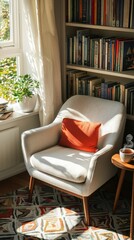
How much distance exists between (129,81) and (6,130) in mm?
1224

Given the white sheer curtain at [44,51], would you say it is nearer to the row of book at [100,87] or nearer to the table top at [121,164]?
the row of book at [100,87]

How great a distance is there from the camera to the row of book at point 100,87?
3.76m

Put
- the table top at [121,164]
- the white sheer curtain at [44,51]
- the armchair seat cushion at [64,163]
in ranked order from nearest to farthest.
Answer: the table top at [121,164], the armchair seat cushion at [64,163], the white sheer curtain at [44,51]

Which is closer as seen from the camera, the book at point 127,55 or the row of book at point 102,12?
the row of book at point 102,12

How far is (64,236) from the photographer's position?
10.2ft

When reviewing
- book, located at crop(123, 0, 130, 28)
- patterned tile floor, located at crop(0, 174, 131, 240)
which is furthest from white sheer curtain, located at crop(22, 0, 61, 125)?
patterned tile floor, located at crop(0, 174, 131, 240)

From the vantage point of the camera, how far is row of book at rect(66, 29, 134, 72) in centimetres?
371

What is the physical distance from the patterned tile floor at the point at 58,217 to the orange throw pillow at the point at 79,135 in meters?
0.45

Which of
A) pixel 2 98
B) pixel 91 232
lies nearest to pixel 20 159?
pixel 2 98

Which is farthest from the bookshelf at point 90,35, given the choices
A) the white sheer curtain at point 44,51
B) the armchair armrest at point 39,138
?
the armchair armrest at point 39,138

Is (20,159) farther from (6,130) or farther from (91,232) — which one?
(91,232)

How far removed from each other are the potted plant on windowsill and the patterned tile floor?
0.80 metres

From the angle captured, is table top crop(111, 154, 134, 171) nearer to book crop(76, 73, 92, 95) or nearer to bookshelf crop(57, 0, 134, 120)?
bookshelf crop(57, 0, 134, 120)

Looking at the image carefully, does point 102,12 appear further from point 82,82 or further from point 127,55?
point 82,82
